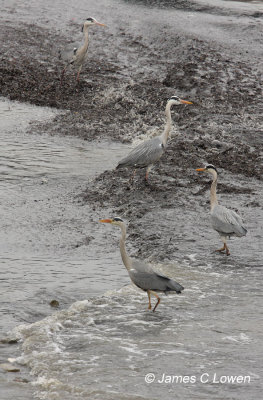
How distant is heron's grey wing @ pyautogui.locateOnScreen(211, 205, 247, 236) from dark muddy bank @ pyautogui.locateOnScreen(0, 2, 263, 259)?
75 centimetres

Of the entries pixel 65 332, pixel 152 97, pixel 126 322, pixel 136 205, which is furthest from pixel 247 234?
pixel 152 97

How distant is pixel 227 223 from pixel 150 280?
86.3 inches

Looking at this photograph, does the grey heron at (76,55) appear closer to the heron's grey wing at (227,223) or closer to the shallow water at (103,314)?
the shallow water at (103,314)

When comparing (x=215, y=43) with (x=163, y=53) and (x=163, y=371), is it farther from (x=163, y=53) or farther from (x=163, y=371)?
(x=163, y=371)

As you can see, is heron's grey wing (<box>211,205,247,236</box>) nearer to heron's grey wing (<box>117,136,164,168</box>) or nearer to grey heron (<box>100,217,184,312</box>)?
grey heron (<box>100,217,184,312</box>)

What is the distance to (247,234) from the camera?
442 inches

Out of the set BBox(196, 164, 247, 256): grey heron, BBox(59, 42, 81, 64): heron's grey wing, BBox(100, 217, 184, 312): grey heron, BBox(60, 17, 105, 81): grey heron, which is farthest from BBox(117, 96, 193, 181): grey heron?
BBox(59, 42, 81, 64): heron's grey wing

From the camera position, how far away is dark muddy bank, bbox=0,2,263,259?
1263cm

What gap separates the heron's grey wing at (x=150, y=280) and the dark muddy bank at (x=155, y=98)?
1498 mm

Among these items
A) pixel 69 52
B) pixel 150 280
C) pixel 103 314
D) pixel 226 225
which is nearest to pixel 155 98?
pixel 69 52

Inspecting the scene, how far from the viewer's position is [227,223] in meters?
10.4

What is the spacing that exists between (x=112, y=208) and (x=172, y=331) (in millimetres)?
4100

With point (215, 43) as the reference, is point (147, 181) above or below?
below

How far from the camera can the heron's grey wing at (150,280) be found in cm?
862
